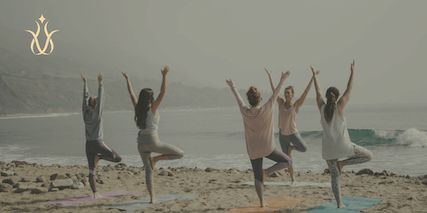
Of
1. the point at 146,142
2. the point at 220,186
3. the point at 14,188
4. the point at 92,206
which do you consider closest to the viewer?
the point at 146,142

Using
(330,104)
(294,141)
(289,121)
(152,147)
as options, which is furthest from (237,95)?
(294,141)

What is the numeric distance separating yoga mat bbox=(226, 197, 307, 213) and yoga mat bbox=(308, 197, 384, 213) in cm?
57

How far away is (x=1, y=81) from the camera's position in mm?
149875

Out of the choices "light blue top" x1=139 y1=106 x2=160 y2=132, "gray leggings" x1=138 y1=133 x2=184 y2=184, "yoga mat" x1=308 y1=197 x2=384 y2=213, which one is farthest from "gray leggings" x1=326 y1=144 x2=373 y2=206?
"light blue top" x1=139 y1=106 x2=160 y2=132

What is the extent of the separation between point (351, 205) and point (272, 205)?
1.28 meters

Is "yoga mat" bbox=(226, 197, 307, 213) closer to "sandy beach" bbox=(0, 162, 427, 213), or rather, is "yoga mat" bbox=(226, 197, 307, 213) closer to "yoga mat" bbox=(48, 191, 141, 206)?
"sandy beach" bbox=(0, 162, 427, 213)

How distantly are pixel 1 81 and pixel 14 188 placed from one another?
162113 millimetres

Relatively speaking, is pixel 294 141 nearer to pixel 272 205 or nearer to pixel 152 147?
pixel 272 205

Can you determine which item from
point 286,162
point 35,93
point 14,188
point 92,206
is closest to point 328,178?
point 286,162

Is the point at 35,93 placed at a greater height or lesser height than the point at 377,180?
greater

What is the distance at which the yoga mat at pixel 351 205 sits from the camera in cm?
591

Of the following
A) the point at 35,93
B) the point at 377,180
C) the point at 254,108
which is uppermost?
the point at 35,93

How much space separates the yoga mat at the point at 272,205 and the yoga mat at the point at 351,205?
57 centimetres

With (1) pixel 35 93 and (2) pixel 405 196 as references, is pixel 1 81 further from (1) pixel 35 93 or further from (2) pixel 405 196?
(2) pixel 405 196
